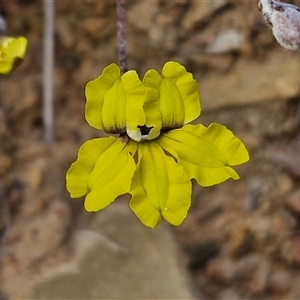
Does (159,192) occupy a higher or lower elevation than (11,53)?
lower

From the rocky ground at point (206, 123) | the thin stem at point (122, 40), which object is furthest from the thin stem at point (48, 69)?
the thin stem at point (122, 40)

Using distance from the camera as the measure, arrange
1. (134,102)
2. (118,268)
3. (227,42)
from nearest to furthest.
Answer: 1. (134,102)
2. (118,268)
3. (227,42)

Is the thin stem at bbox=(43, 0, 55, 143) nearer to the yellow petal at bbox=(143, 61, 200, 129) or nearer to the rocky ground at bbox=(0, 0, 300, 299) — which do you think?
the rocky ground at bbox=(0, 0, 300, 299)

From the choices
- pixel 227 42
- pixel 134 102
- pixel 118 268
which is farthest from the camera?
pixel 227 42

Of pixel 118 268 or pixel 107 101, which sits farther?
pixel 118 268

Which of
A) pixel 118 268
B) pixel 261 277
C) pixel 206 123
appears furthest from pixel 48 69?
pixel 261 277

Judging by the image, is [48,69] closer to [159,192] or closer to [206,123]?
[206,123]

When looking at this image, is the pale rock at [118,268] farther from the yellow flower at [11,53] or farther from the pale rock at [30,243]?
the yellow flower at [11,53]

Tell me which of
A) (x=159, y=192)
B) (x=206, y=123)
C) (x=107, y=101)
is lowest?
(x=206, y=123)
